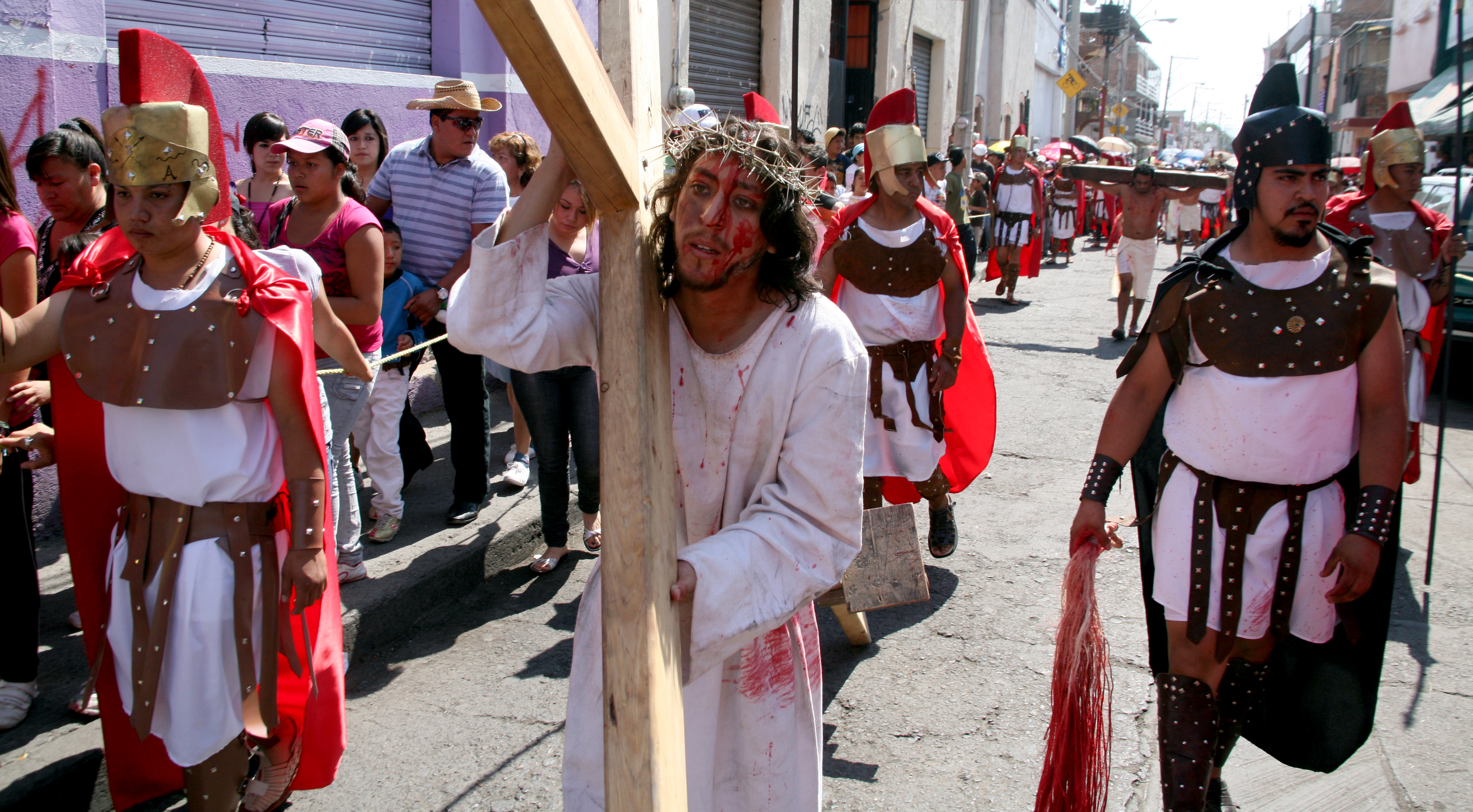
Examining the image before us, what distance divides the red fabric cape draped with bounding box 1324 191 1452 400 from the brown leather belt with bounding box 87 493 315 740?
4969 mm

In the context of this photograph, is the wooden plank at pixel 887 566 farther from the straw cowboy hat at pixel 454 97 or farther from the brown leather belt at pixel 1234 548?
the straw cowboy hat at pixel 454 97

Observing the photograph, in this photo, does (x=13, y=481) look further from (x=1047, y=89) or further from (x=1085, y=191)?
(x=1047, y=89)

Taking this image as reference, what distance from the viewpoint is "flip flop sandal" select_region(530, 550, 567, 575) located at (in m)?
5.08

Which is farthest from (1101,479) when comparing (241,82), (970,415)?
(241,82)

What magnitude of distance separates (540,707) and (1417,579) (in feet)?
13.9

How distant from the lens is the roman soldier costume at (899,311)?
15.6ft

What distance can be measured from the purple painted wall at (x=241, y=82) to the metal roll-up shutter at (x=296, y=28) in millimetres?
168

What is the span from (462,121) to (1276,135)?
377 cm

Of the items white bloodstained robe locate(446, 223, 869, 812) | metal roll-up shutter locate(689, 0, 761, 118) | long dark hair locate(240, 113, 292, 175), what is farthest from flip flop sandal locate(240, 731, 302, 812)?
metal roll-up shutter locate(689, 0, 761, 118)

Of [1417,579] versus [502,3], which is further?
[1417,579]

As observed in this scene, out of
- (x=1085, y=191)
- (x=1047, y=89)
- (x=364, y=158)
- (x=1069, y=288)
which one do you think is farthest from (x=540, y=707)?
(x=1047, y=89)

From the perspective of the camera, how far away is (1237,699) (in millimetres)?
2965

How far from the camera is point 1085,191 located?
2472cm

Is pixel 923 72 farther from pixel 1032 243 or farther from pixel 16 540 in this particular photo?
pixel 16 540
